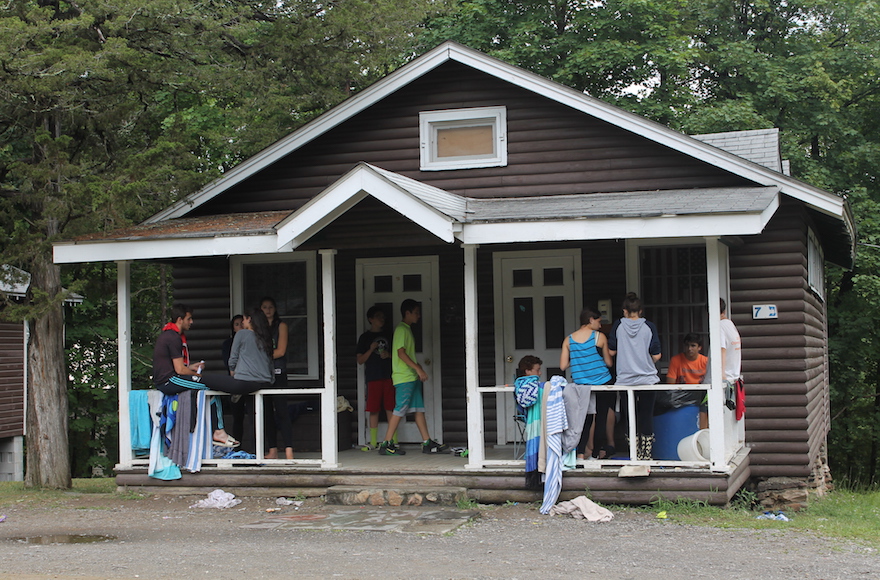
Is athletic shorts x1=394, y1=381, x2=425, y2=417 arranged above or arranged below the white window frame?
below

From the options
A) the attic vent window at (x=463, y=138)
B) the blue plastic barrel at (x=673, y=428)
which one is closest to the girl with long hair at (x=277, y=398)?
the attic vent window at (x=463, y=138)

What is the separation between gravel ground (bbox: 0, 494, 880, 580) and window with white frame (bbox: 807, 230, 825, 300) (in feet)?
14.9

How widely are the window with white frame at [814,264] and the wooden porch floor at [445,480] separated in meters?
2.83

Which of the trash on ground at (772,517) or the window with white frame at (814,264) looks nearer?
the trash on ground at (772,517)

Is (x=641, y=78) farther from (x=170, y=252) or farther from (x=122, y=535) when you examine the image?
(x=122, y=535)

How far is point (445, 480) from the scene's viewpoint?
31.8 ft

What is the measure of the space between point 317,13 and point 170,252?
6.39 meters

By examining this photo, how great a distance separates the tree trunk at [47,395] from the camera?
1275 centimetres

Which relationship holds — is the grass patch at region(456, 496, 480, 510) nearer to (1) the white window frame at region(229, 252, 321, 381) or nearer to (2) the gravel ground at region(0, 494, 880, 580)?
(2) the gravel ground at region(0, 494, 880, 580)

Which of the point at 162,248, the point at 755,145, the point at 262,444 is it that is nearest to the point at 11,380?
the point at 162,248

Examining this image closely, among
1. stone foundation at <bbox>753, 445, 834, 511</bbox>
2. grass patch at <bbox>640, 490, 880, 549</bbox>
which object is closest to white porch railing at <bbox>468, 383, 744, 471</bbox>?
grass patch at <bbox>640, 490, 880, 549</bbox>

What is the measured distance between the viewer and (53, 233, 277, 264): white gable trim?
1012 cm

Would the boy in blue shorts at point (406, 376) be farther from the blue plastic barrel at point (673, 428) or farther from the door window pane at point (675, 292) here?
the door window pane at point (675, 292)

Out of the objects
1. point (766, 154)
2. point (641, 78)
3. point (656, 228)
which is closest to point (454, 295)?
point (656, 228)
